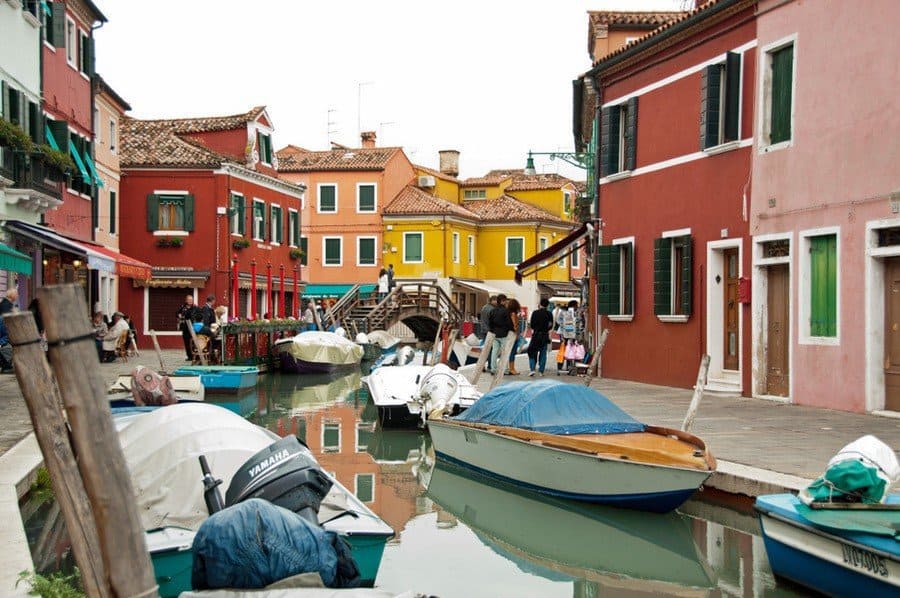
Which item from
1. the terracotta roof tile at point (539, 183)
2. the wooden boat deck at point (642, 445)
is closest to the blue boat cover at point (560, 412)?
the wooden boat deck at point (642, 445)

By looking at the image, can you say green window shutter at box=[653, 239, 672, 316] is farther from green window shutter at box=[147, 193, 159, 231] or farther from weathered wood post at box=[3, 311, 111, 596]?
green window shutter at box=[147, 193, 159, 231]

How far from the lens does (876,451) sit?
824cm

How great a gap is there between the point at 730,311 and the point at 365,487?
896cm

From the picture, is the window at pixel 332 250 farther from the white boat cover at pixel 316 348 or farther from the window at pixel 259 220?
the white boat cover at pixel 316 348

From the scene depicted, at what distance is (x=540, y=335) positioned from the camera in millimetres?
25188

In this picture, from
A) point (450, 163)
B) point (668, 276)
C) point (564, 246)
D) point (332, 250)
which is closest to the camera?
point (668, 276)

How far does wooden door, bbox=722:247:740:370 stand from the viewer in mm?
19750

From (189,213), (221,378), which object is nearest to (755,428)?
(221,378)

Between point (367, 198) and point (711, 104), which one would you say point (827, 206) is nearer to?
point (711, 104)

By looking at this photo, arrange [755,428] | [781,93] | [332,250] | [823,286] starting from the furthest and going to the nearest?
[332,250] < [781,93] < [823,286] < [755,428]

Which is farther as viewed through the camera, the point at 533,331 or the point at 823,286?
the point at 533,331

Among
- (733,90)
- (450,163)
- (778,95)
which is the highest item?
(450,163)

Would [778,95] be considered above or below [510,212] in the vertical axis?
below

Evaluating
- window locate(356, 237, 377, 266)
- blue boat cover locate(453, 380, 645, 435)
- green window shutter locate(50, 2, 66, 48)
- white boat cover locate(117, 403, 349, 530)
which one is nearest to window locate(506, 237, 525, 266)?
window locate(356, 237, 377, 266)
